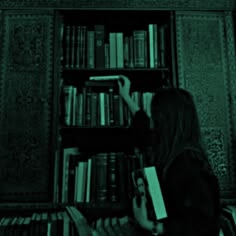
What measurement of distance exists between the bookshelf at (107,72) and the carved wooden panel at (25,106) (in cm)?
10

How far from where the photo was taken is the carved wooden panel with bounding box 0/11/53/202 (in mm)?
1544

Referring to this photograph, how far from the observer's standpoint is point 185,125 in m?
1.03

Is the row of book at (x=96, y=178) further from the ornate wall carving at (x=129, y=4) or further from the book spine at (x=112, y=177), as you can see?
the ornate wall carving at (x=129, y=4)

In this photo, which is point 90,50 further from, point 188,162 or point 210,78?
point 188,162

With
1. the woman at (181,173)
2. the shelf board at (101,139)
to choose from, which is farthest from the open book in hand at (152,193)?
the shelf board at (101,139)

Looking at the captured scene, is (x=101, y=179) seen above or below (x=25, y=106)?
below

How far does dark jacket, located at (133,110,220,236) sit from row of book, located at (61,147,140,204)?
21.9 inches

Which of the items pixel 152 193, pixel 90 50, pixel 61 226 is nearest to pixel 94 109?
pixel 90 50

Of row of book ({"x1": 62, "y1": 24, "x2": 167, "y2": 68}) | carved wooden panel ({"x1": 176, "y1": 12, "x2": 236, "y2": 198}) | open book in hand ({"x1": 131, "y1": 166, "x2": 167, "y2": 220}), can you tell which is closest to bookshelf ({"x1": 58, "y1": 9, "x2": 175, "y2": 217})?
row of book ({"x1": 62, "y1": 24, "x2": 167, "y2": 68})

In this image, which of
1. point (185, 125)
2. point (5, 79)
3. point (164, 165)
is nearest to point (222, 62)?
point (185, 125)

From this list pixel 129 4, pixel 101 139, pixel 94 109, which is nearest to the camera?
pixel 94 109

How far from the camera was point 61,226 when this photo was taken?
53.5 inches

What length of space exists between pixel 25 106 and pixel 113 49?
65cm

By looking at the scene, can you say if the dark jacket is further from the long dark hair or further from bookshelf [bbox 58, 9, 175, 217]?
bookshelf [bbox 58, 9, 175, 217]
